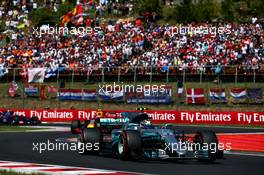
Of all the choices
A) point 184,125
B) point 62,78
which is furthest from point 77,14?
point 184,125

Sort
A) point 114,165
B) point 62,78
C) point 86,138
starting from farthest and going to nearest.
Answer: point 62,78, point 86,138, point 114,165

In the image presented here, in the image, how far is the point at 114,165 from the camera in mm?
15156

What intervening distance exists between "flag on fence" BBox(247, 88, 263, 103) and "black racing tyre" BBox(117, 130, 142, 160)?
838 inches

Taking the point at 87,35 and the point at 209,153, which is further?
the point at 87,35

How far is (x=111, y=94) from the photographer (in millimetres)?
40031

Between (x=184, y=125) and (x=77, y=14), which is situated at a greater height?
(x=77, y=14)

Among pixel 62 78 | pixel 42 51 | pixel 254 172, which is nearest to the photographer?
pixel 254 172

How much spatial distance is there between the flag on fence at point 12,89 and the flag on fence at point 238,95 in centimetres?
1387

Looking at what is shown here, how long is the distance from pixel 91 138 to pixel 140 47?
1010 inches

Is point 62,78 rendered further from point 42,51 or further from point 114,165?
point 114,165

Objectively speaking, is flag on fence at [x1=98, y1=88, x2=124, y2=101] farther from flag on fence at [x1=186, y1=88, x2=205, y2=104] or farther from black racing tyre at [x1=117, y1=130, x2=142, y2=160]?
black racing tyre at [x1=117, y1=130, x2=142, y2=160]

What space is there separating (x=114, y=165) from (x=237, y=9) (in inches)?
1397

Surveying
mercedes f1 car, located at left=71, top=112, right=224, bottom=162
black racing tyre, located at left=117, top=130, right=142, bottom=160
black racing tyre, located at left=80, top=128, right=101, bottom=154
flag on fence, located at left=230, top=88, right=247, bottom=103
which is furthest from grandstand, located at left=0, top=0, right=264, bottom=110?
black racing tyre, located at left=117, top=130, right=142, bottom=160

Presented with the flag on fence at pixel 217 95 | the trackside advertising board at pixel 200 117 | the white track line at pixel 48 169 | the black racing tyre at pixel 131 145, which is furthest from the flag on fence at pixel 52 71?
the white track line at pixel 48 169
